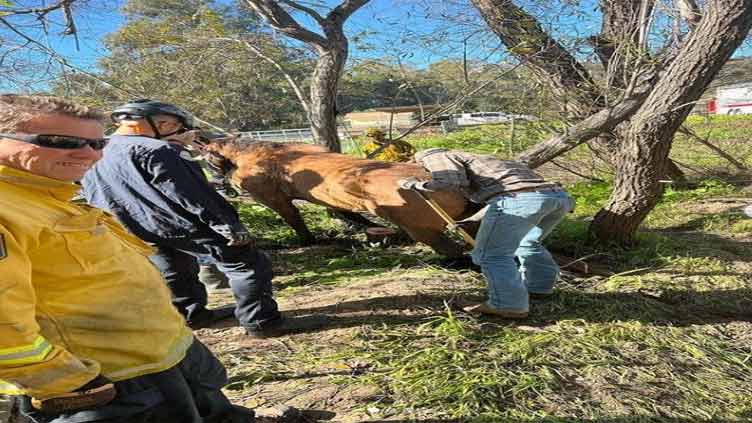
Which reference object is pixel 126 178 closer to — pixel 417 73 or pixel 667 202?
pixel 417 73

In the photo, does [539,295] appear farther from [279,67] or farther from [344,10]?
[279,67]

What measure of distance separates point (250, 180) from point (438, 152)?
229cm

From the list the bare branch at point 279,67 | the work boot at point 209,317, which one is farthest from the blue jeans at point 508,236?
the bare branch at point 279,67

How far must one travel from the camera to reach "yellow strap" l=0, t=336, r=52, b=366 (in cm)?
123

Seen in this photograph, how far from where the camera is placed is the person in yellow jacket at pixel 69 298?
127cm

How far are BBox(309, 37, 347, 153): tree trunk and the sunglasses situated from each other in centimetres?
399

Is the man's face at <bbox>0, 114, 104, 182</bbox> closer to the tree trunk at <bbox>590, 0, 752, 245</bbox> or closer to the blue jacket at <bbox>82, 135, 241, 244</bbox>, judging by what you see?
the blue jacket at <bbox>82, 135, 241, 244</bbox>

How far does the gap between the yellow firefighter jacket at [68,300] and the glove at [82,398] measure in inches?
2.0

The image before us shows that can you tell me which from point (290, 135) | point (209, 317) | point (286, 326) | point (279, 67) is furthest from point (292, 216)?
point (290, 135)

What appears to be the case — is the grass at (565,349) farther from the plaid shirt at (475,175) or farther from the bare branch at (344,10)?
the bare branch at (344,10)

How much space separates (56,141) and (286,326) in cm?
203

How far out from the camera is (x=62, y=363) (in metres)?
1.31

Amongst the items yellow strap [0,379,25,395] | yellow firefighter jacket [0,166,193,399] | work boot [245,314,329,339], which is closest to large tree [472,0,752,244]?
work boot [245,314,329,339]

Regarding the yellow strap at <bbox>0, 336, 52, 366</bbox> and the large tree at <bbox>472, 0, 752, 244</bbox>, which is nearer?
the yellow strap at <bbox>0, 336, 52, 366</bbox>
